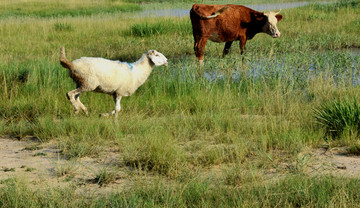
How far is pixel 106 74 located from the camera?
6.07m

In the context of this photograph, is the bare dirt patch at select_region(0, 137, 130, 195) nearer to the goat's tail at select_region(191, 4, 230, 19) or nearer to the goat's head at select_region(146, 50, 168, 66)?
the goat's head at select_region(146, 50, 168, 66)

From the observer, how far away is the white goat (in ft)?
19.5

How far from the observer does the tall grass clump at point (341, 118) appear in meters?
5.57

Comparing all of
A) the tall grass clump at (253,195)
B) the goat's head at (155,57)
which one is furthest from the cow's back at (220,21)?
the tall grass clump at (253,195)

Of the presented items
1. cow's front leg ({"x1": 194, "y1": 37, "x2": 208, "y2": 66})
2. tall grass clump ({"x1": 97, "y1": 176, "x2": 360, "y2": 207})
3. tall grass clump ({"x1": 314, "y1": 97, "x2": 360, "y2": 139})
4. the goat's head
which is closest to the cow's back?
cow's front leg ({"x1": 194, "y1": 37, "x2": 208, "y2": 66})

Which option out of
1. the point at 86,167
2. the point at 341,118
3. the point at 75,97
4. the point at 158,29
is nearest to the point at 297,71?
the point at 341,118

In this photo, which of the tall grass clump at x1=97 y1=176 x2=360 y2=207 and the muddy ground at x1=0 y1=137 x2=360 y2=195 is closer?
the tall grass clump at x1=97 y1=176 x2=360 y2=207

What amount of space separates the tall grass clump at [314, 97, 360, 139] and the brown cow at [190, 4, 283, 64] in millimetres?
3872

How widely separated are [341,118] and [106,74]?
118 inches

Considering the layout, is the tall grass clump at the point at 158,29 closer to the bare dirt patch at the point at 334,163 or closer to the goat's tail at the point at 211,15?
the goat's tail at the point at 211,15

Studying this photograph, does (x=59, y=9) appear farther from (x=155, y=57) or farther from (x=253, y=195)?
(x=253, y=195)

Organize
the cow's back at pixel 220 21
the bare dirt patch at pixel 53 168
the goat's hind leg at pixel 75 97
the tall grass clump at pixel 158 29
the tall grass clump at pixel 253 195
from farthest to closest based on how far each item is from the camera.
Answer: the tall grass clump at pixel 158 29 → the cow's back at pixel 220 21 → the goat's hind leg at pixel 75 97 → the bare dirt patch at pixel 53 168 → the tall grass clump at pixel 253 195

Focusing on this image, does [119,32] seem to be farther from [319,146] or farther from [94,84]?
[319,146]

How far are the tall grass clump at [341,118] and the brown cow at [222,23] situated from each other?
3872 mm
